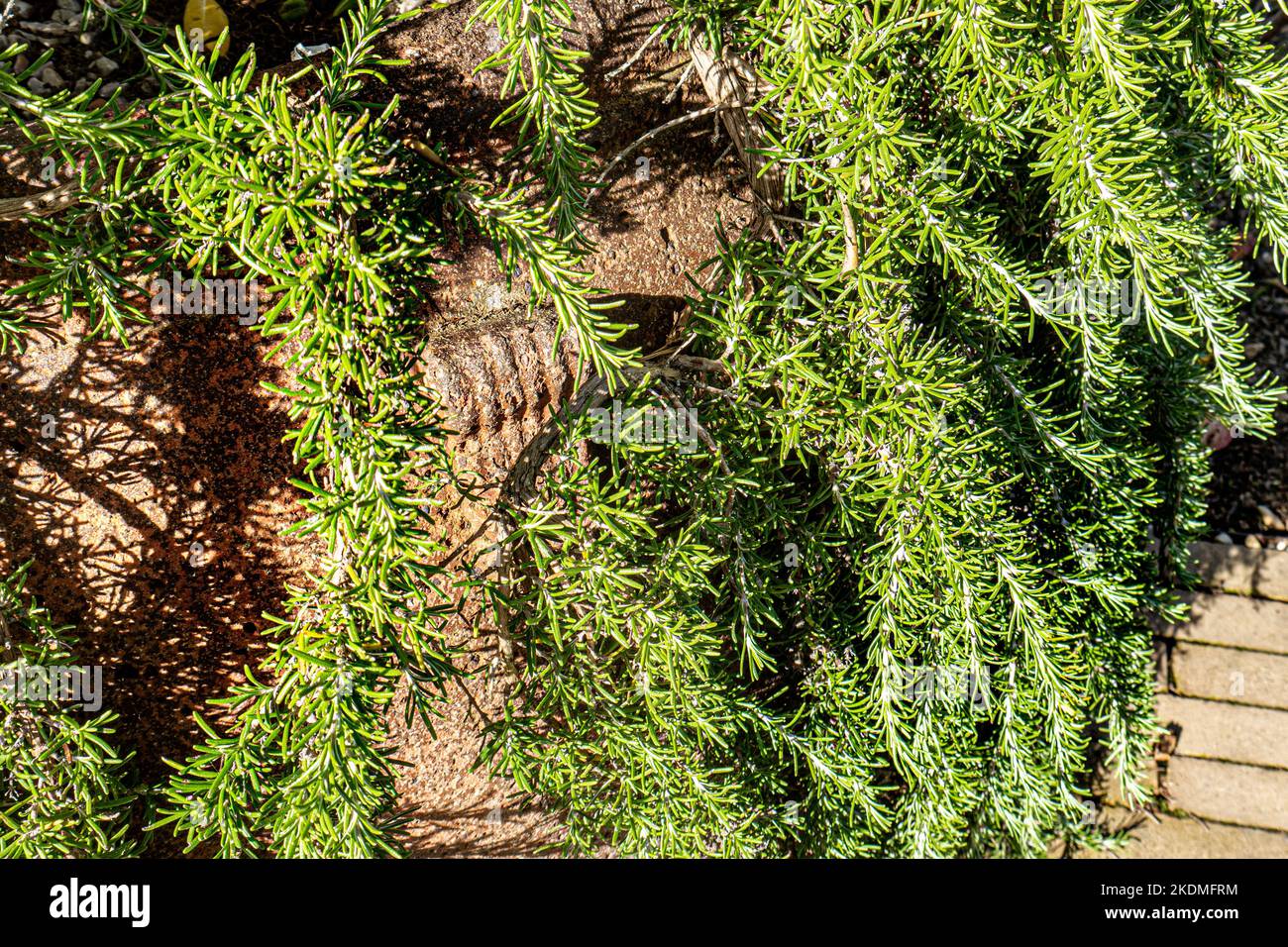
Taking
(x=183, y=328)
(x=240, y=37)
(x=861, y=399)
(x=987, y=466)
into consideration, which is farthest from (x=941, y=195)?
(x=240, y=37)

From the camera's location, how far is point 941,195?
153 cm

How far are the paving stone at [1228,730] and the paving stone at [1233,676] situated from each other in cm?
3

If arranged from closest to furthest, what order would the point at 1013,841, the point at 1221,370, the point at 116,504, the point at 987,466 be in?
the point at 116,504 → the point at 987,466 → the point at 1221,370 → the point at 1013,841

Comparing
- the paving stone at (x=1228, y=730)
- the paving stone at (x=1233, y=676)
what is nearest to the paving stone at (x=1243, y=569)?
the paving stone at (x=1233, y=676)

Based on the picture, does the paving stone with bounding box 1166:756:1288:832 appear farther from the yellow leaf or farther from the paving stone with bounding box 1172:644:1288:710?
the yellow leaf

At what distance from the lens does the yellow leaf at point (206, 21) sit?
178 centimetres

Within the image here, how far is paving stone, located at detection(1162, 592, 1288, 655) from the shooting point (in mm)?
3529

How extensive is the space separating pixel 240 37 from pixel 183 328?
72 cm

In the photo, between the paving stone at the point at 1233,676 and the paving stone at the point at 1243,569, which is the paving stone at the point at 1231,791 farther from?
the paving stone at the point at 1243,569

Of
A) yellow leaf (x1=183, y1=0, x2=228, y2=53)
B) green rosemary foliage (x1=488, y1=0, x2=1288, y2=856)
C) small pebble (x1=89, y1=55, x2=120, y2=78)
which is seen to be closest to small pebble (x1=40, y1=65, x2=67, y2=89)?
small pebble (x1=89, y1=55, x2=120, y2=78)

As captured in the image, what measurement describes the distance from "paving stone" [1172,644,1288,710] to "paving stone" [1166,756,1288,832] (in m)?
0.26

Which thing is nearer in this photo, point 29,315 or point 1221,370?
point 29,315

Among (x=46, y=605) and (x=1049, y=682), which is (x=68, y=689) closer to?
(x=46, y=605)

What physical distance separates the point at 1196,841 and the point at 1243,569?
1128mm
